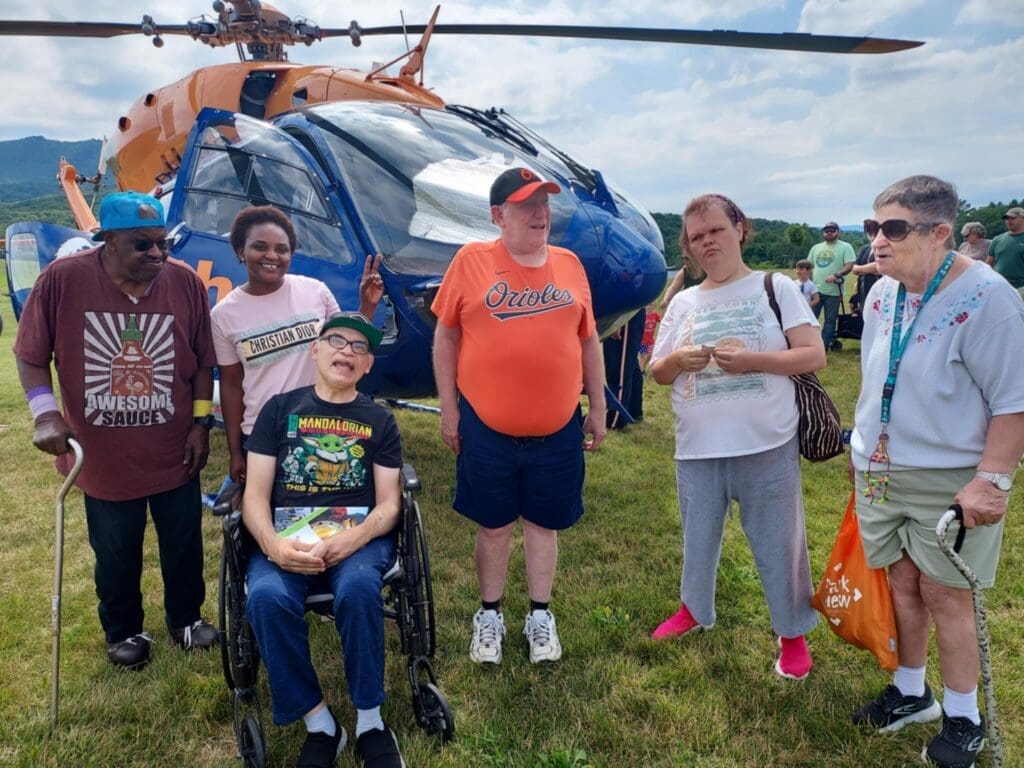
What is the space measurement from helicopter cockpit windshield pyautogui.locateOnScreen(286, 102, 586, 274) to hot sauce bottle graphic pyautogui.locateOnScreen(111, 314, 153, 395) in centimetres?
134

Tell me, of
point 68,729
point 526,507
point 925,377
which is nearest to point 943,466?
point 925,377

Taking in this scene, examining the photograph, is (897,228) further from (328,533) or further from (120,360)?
(120,360)

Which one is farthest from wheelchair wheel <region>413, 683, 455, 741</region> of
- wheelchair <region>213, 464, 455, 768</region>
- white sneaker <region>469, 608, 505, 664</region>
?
white sneaker <region>469, 608, 505, 664</region>

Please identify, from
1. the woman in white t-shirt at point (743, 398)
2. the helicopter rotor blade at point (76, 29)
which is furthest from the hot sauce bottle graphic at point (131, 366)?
the helicopter rotor blade at point (76, 29)

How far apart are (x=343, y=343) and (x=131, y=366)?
80 cm

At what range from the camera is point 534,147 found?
4664mm

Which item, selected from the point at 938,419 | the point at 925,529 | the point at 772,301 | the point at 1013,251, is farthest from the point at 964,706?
the point at 1013,251

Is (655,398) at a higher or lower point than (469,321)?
lower

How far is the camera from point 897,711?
2.29 m

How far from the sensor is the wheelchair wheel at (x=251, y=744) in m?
2.06

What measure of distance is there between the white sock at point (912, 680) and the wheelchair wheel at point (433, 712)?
1.54m

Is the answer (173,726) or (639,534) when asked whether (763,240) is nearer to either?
(639,534)

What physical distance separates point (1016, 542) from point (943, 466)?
243cm

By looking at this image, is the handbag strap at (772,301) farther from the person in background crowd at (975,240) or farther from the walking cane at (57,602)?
the person in background crowd at (975,240)
